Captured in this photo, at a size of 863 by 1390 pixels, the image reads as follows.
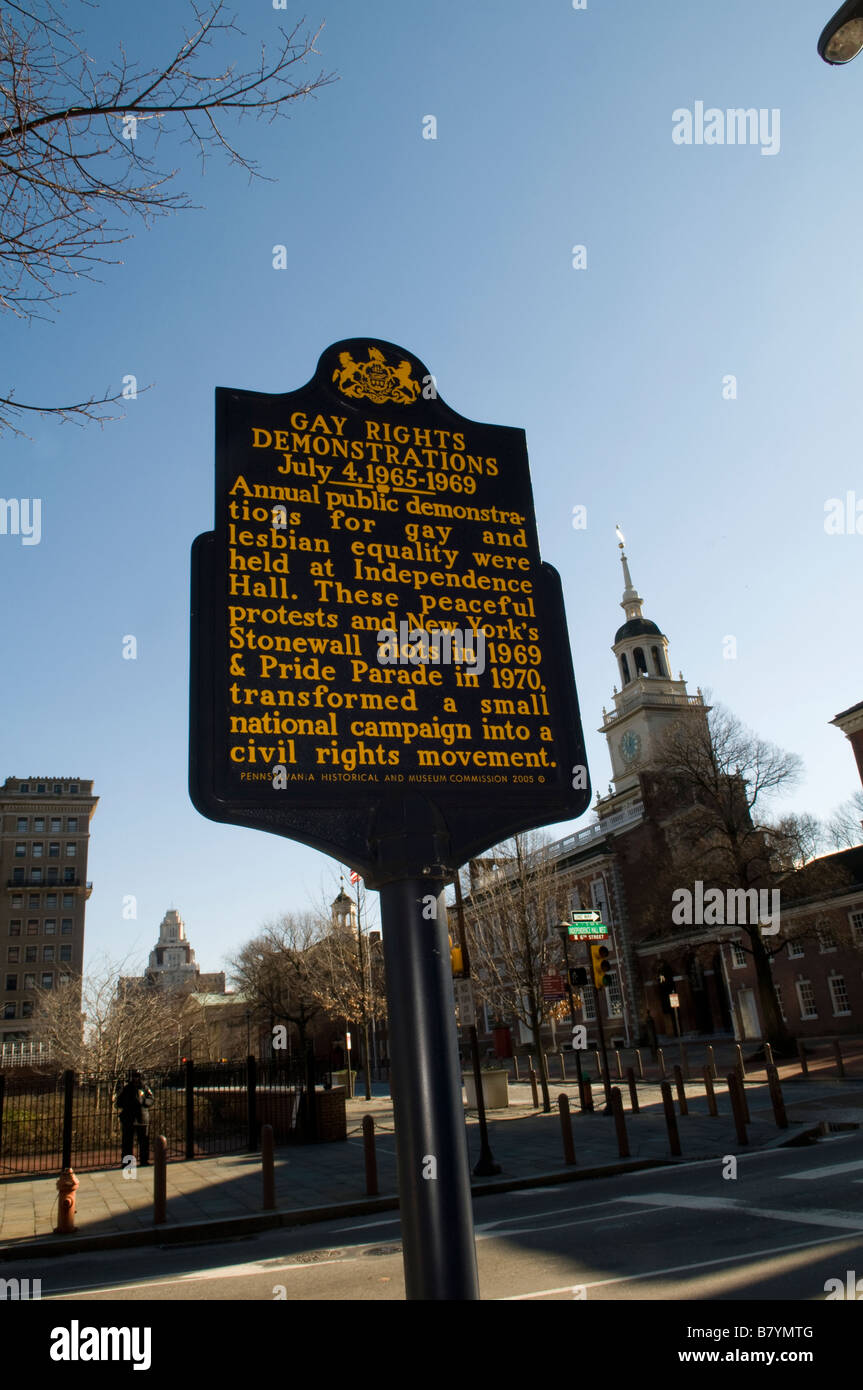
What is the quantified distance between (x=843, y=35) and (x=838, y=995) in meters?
42.2

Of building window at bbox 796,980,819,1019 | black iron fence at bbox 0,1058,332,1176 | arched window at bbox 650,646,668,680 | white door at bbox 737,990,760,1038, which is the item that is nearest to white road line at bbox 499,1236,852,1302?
black iron fence at bbox 0,1058,332,1176

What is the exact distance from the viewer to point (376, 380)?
482 cm

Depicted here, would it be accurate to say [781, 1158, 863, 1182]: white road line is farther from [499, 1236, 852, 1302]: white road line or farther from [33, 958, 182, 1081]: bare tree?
[33, 958, 182, 1081]: bare tree

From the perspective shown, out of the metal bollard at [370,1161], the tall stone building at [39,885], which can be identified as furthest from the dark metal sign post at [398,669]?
the tall stone building at [39,885]

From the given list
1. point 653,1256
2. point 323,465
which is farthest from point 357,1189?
point 323,465

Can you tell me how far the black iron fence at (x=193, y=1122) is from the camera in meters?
19.4

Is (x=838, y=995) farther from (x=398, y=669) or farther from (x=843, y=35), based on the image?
(x=398, y=669)

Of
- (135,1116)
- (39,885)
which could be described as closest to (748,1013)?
(135,1116)

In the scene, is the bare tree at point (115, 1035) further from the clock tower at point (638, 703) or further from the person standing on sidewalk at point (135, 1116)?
the clock tower at point (638, 703)

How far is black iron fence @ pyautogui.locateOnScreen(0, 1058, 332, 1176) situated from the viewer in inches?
764

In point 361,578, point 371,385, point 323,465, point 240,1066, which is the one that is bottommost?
point 240,1066
